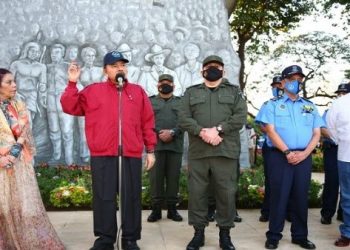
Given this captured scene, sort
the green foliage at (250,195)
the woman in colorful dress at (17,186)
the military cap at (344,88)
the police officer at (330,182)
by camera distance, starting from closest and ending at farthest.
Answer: the woman in colorful dress at (17,186) → the military cap at (344,88) → the police officer at (330,182) → the green foliage at (250,195)

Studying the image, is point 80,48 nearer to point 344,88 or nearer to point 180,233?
point 180,233

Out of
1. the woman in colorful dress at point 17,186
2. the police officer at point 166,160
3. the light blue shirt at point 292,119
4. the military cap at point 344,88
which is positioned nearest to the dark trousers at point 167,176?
the police officer at point 166,160

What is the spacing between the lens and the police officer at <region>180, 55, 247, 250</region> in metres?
4.65

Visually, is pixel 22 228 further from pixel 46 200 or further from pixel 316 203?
pixel 316 203

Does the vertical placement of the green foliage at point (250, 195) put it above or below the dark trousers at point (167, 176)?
below

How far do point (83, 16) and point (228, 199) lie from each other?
6063 millimetres

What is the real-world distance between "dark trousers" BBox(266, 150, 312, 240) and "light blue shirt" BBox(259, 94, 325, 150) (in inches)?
7.5

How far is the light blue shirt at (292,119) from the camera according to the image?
479 centimetres

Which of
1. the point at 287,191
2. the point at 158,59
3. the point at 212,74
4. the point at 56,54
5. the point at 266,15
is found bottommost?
Result: the point at 287,191

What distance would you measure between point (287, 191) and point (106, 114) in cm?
193

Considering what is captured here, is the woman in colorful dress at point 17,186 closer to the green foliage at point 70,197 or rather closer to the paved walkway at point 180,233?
the paved walkway at point 180,233

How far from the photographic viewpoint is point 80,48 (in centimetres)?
945

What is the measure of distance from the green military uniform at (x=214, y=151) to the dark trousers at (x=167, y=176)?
1.36 meters

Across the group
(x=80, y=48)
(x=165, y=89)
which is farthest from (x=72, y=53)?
(x=165, y=89)
